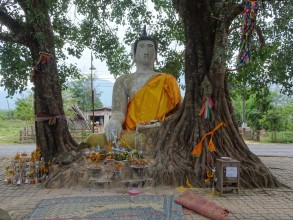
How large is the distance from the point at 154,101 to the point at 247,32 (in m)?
3.31

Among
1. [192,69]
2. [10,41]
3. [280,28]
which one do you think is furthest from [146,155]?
[10,41]

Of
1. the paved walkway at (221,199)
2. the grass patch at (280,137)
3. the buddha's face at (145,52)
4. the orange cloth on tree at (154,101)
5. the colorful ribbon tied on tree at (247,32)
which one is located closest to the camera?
the paved walkway at (221,199)

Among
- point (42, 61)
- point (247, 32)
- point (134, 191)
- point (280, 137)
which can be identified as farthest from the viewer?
point (280, 137)

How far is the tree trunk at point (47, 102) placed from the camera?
23.9ft

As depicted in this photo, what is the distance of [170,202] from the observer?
15.3 ft

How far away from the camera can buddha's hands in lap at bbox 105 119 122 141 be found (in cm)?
704

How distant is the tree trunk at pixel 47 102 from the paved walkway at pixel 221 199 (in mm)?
1256

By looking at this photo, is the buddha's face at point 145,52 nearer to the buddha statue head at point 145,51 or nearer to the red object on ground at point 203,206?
the buddha statue head at point 145,51

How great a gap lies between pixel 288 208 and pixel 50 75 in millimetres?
5215

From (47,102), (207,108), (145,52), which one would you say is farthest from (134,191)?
(145,52)

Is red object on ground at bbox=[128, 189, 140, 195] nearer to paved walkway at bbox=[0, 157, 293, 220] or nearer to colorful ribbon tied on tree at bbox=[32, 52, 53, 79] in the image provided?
paved walkway at bbox=[0, 157, 293, 220]

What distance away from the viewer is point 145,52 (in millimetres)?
8203

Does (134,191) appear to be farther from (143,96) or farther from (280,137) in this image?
(280,137)

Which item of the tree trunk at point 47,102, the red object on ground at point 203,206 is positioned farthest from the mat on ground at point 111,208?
the tree trunk at point 47,102
